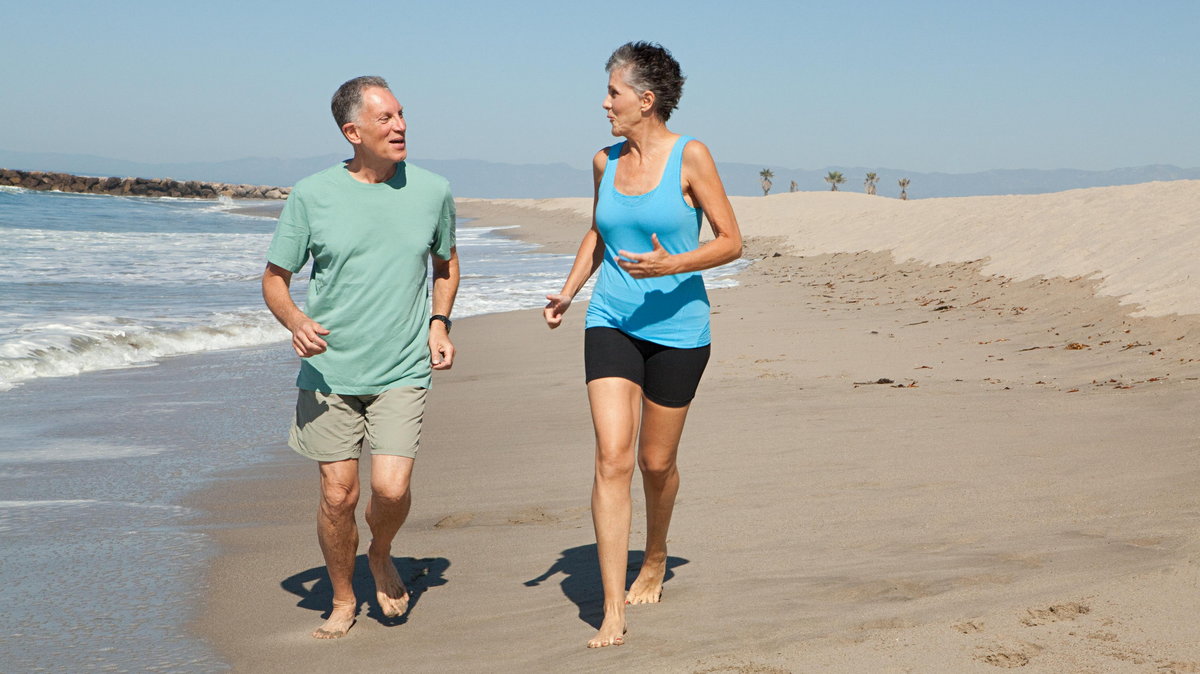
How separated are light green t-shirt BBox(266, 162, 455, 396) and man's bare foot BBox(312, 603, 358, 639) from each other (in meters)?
0.75

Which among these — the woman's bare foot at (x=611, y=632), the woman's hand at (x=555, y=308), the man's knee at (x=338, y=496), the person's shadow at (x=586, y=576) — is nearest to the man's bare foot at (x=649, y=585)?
the person's shadow at (x=586, y=576)

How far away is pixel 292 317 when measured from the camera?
10.9 ft

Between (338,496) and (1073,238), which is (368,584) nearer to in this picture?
(338,496)

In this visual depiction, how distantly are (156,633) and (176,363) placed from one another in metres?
7.05

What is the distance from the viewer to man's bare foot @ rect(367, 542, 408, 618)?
142 inches

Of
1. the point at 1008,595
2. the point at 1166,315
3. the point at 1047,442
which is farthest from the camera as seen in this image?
the point at 1166,315

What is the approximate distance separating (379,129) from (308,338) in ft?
2.36

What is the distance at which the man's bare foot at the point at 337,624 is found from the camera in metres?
3.49

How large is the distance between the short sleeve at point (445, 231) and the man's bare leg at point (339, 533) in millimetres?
790

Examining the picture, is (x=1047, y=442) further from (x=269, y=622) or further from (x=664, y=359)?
(x=269, y=622)

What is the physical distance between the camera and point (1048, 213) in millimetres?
17328

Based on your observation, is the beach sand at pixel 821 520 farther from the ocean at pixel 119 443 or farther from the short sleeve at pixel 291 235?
the short sleeve at pixel 291 235

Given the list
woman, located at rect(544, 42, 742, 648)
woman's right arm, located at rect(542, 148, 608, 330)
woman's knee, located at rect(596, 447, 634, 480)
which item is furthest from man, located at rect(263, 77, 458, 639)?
woman's knee, located at rect(596, 447, 634, 480)

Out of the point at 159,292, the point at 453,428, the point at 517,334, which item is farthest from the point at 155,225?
the point at 453,428
